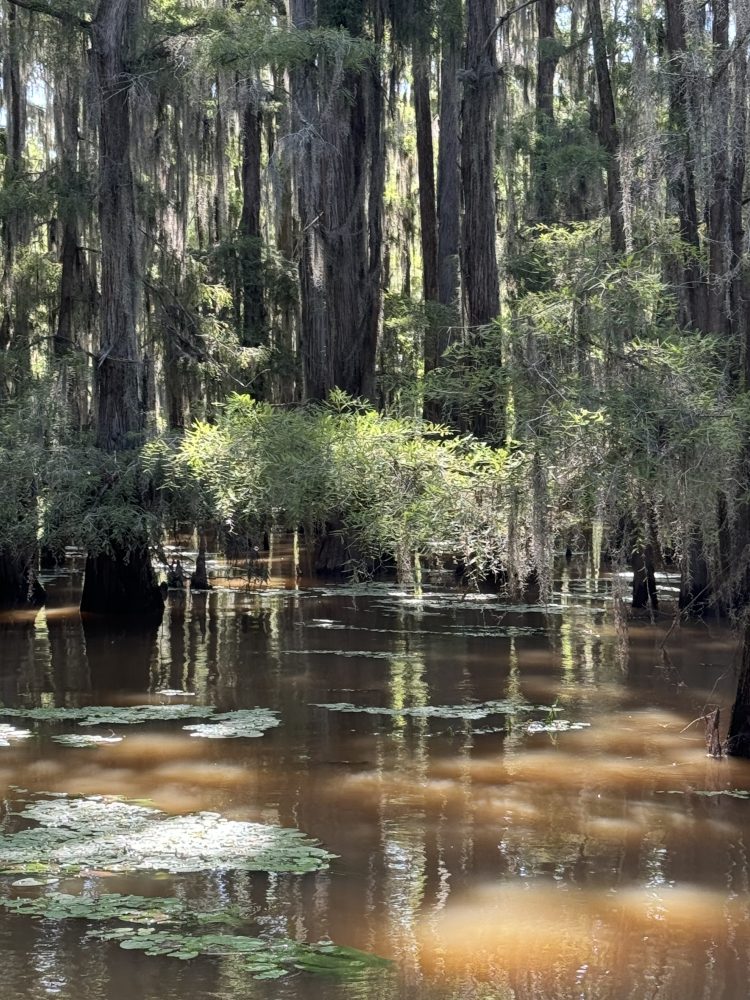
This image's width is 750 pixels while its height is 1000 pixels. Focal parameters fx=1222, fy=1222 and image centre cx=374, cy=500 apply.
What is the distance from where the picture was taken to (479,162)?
641 inches

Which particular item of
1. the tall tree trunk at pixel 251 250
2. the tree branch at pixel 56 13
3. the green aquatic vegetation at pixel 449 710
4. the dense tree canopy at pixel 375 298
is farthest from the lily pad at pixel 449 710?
the tall tree trunk at pixel 251 250

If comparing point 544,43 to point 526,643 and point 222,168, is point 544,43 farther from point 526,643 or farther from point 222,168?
point 526,643

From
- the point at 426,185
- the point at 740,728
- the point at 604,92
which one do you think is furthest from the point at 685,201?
the point at 426,185

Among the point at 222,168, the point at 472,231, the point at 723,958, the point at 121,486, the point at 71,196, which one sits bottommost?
the point at 723,958

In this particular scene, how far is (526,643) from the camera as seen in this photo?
41.3ft

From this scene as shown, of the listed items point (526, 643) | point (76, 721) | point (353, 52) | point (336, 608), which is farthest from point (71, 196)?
point (76, 721)

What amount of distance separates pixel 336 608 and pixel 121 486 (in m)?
3.42

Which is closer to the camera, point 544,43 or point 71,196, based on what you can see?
point 71,196

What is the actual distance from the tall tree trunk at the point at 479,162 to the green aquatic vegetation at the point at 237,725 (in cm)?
809

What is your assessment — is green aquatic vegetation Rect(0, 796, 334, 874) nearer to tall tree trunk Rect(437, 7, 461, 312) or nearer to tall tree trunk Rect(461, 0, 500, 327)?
tall tree trunk Rect(461, 0, 500, 327)

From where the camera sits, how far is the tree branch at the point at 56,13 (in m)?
14.7

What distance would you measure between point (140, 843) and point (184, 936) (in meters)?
1.26

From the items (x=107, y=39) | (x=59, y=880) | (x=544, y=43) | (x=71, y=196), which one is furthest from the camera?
(x=544, y=43)

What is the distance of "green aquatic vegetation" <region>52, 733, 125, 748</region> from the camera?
8203mm
